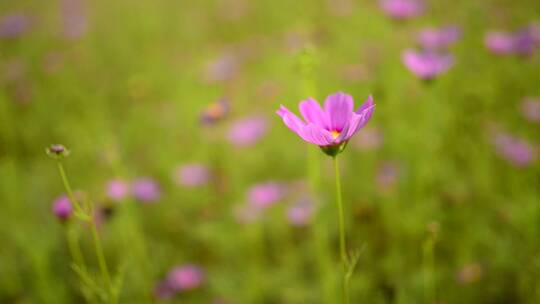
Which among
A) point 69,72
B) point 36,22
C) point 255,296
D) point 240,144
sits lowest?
point 255,296

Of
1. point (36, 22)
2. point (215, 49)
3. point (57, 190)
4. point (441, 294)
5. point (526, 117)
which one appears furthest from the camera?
point (36, 22)

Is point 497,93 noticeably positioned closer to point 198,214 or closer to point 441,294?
point 441,294

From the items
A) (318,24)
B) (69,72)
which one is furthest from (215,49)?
(69,72)

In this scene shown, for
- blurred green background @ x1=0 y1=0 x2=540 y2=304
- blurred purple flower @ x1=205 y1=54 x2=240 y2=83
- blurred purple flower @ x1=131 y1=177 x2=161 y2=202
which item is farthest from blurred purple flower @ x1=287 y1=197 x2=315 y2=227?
blurred purple flower @ x1=205 y1=54 x2=240 y2=83

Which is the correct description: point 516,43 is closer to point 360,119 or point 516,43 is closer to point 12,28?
point 360,119

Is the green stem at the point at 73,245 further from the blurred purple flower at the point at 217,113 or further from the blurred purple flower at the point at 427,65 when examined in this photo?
the blurred purple flower at the point at 427,65

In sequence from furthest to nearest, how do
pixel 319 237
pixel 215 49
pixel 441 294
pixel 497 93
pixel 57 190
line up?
1. pixel 215 49
2. pixel 57 190
3. pixel 497 93
4. pixel 441 294
5. pixel 319 237

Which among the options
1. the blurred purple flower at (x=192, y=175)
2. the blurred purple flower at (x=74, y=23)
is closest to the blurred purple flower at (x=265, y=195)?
the blurred purple flower at (x=192, y=175)
